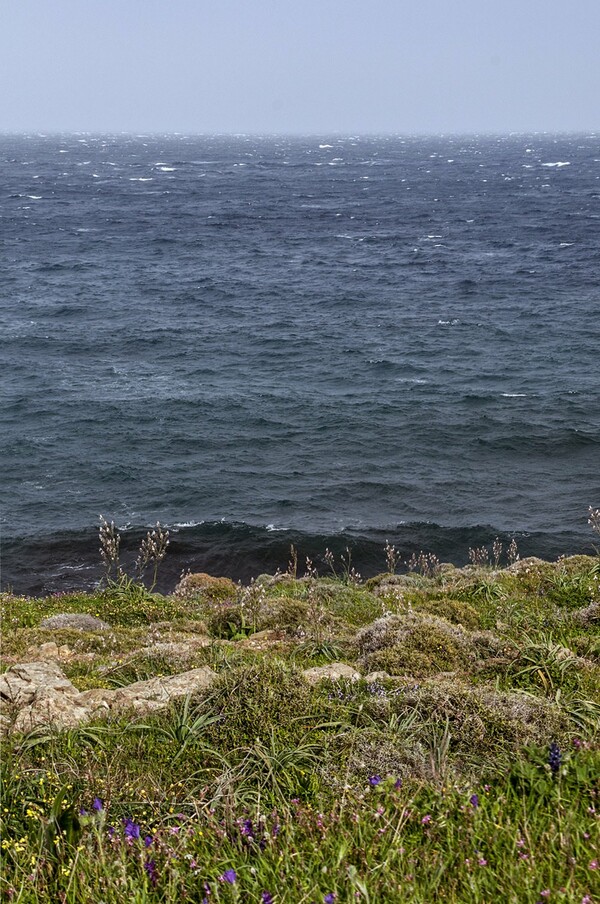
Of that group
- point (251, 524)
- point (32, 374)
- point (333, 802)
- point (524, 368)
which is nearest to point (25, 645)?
point (333, 802)

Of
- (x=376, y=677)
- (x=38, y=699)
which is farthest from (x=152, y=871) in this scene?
(x=376, y=677)

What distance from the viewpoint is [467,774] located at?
4031 mm

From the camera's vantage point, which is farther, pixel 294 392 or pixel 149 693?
Answer: pixel 294 392

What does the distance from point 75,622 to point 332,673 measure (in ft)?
17.6

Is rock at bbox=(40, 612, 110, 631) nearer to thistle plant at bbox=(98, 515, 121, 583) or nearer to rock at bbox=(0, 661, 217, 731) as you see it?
thistle plant at bbox=(98, 515, 121, 583)

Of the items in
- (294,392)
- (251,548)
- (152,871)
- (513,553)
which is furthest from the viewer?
(294,392)

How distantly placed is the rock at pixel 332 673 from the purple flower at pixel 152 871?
2278mm

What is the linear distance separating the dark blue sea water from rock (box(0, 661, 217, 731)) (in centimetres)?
1504

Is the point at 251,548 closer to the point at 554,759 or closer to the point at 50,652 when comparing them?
the point at 50,652

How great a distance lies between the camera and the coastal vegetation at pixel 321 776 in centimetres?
312

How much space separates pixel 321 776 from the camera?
4.11 metres

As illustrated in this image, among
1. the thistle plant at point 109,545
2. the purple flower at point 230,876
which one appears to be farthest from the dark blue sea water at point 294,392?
the purple flower at point 230,876

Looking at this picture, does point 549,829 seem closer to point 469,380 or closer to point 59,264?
point 469,380

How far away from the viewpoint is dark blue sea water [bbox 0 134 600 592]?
945 inches
